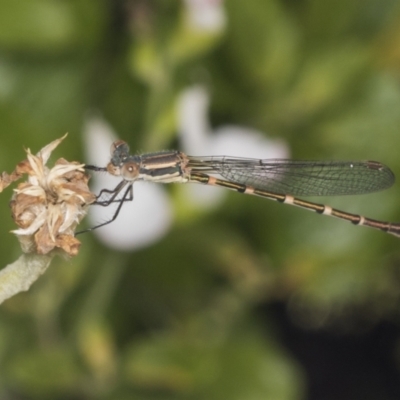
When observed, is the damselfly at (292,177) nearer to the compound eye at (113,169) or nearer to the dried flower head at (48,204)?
the compound eye at (113,169)

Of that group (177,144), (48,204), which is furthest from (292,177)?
(48,204)

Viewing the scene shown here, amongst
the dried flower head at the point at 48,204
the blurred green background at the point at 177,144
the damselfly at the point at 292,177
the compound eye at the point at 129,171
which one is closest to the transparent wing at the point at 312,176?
the damselfly at the point at 292,177

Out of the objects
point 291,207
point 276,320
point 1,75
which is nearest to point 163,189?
point 291,207

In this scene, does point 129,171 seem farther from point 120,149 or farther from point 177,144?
point 177,144

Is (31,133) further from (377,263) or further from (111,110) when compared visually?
(377,263)

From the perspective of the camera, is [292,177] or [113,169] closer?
[113,169]

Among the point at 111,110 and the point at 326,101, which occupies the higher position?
the point at 326,101
